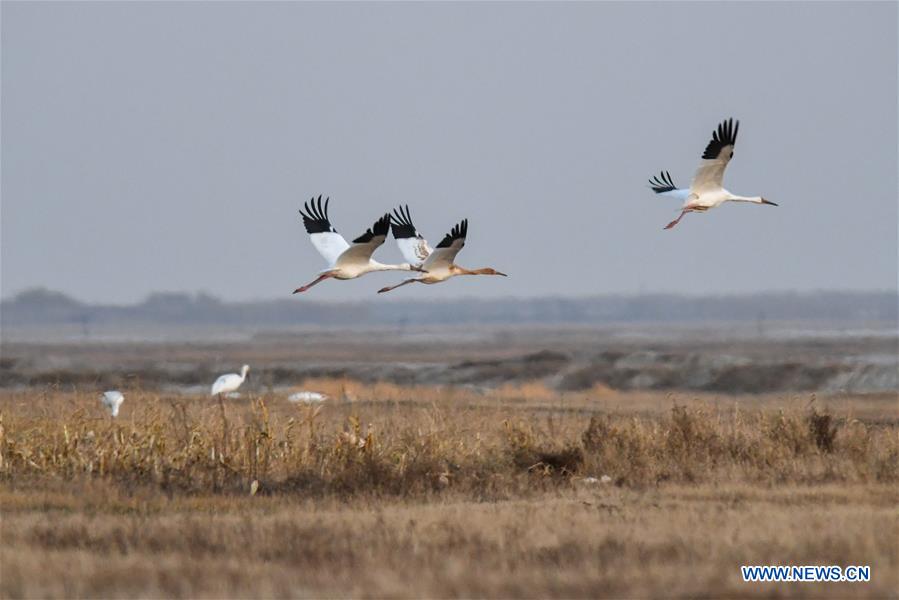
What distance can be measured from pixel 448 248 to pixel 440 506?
4709 millimetres

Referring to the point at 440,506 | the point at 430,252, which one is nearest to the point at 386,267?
the point at 430,252

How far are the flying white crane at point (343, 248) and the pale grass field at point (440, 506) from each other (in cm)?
209

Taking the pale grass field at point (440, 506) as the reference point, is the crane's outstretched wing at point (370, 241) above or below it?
above

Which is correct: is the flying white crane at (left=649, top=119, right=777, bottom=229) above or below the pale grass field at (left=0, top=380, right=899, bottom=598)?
above

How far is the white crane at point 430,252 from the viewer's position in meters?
17.5

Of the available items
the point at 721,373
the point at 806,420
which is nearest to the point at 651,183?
the point at 806,420

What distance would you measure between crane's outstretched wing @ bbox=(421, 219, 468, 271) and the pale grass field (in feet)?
6.02

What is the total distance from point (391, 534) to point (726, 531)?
8.46 feet

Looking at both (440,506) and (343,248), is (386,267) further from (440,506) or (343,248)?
(440,506)

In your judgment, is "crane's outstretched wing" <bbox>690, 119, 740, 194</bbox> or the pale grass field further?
"crane's outstretched wing" <bbox>690, 119, 740, 194</bbox>

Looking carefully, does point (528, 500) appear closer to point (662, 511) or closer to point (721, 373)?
point (662, 511)

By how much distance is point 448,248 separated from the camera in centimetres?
1752

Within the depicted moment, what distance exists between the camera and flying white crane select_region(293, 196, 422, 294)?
17.4m

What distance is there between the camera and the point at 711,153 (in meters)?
18.1
